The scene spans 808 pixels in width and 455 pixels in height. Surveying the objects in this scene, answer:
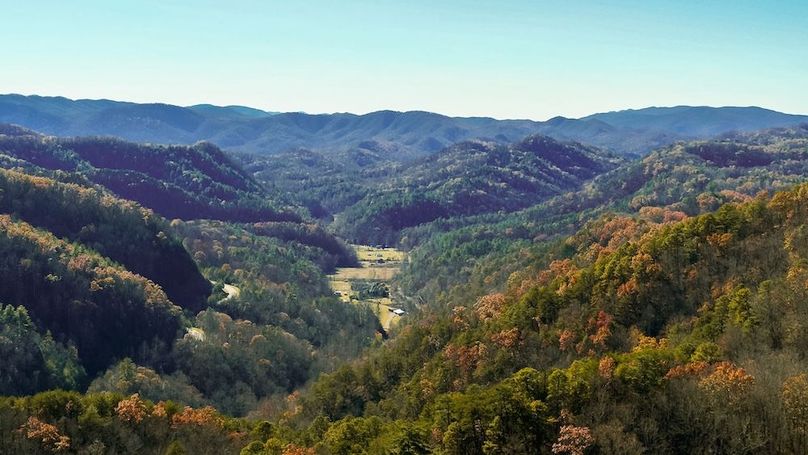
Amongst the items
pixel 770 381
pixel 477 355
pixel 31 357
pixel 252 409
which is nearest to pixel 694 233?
pixel 477 355

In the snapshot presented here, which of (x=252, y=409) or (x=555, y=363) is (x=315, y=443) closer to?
(x=555, y=363)

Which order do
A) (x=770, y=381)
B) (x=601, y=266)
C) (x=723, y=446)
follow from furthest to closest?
(x=601, y=266) < (x=770, y=381) < (x=723, y=446)

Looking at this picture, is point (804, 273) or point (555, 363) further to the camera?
point (555, 363)

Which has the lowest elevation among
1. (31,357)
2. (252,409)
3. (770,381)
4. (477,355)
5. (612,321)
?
(252,409)

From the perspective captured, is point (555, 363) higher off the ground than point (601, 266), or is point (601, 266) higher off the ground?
point (601, 266)

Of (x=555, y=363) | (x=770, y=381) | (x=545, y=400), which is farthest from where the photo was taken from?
(x=555, y=363)

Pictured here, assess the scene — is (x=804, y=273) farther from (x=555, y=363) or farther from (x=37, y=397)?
(x=37, y=397)
